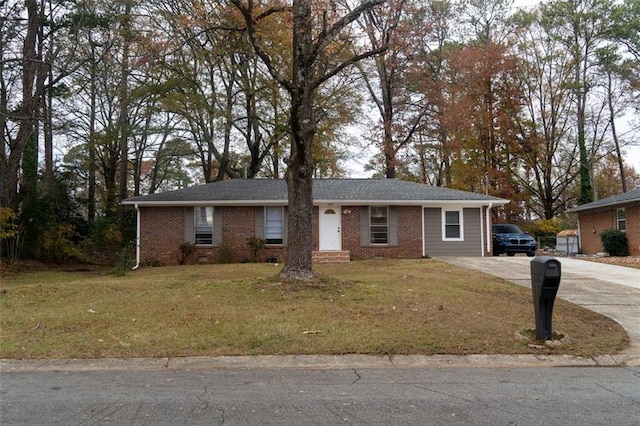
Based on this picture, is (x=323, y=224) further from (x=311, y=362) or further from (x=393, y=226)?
(x=311, y=362)

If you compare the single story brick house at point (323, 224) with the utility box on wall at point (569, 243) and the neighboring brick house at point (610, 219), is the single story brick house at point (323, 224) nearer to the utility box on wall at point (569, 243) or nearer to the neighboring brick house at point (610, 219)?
the neighboring brick house at point (610, 219)

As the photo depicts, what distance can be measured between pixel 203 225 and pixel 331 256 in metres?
5.65

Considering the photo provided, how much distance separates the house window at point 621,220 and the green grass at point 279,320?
1674 centimetres

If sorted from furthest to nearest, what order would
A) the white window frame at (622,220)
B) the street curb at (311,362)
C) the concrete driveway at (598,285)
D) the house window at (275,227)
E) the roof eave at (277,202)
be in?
the white window frame at (622,220) → the house window at (275,227) → the roof eave at (277,202) → the concrete driveway at (598,285) → the street curb at (311,362)

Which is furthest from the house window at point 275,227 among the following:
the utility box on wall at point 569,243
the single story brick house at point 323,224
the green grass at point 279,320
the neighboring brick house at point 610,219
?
the utility box on wall at point 569,243

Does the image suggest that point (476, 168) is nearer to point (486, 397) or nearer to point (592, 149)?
point (592, 149)

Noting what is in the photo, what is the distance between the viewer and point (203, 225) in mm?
21141

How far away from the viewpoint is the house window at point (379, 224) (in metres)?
21.5

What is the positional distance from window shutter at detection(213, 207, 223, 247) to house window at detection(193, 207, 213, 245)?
15cm

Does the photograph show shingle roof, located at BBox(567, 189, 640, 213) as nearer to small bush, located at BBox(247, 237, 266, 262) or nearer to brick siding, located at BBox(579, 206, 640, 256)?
brick siding, located at BBox(579, 206, 640, 256)

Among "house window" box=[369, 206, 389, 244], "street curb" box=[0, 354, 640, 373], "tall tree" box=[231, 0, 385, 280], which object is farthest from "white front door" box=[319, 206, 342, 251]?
"street curb" box=[0, 354, 640, 373]

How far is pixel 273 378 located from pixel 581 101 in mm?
37013

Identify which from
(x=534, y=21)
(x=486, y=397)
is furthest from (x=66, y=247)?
(x=534, y=21)

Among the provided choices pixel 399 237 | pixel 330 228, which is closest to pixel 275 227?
pixel 330 228
